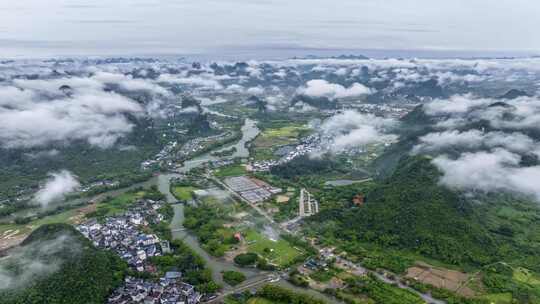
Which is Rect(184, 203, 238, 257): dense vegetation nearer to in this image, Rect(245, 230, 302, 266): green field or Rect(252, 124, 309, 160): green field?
Rect(245, 230, 302, 266): green field

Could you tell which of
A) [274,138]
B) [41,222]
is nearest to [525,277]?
[41,222]

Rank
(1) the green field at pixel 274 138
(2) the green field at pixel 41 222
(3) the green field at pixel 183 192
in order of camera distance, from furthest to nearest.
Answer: (1) the green field at pixel 274 138 < (3) the green field at pixel 183 192 < (2) the green field at pixel 41 222

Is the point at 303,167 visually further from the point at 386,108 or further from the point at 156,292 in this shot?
the point at 386,108

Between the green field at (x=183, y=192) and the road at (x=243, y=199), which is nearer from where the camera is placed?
the road at (x=243, y=199)

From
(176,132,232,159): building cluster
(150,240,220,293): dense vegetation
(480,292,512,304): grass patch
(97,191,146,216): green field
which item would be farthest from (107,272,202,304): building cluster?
(176,132,232,159): building cluster

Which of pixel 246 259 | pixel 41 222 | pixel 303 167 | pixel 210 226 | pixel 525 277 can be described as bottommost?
pixel 41 222

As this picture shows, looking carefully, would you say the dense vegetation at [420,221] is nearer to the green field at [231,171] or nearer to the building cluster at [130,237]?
the building cluster at [130,237]

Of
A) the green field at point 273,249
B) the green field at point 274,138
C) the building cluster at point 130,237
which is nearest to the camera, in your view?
the building cluster at point 130,237

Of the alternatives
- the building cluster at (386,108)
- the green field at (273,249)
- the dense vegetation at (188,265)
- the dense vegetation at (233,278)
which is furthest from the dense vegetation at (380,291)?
the building cluster at (386,108)
